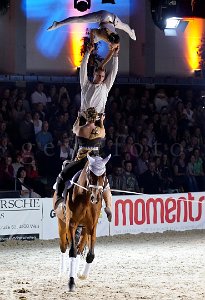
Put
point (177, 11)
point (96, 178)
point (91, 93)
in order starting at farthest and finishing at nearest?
point (177, 11)
point (91, 93)
point (96, 178)

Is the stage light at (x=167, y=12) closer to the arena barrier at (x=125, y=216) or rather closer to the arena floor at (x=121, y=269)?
the arena barrier at (x=125, y=216)

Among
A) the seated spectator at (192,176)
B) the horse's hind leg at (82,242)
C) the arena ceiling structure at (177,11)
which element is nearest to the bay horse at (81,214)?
the horse's hind leg at (82,242)

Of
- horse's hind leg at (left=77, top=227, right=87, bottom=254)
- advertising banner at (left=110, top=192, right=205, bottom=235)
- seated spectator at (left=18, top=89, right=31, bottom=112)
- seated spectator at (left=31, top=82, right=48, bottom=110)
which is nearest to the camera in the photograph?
horse's hind leg at (left=77, top=227, right=87, bottom=254)

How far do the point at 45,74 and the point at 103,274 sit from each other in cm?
1057

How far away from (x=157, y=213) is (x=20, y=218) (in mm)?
3129

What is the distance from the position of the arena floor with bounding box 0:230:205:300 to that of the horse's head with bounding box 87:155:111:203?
57.2 inches

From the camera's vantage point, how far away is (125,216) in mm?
17125

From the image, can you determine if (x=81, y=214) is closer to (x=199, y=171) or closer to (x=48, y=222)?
(x=48, y=222)

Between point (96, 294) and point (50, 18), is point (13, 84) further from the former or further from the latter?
point (96, 294)

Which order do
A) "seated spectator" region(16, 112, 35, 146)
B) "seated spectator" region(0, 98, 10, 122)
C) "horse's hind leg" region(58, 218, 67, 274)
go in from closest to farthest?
1. "horse's hind leg" region(58, 218, 67, 274)
2. "seated spectator" region(16, 112, 35, 146)
3. "seated spectator" region(0, 98, 10, 122)

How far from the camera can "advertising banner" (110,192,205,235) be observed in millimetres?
17094

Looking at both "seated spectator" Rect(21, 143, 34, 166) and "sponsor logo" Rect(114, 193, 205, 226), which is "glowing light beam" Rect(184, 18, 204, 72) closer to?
"sponsor logo" Rect(114, 193, 205, 226)

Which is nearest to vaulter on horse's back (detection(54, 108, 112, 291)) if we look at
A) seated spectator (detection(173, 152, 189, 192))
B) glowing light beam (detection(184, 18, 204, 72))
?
seated spectator (detection(173, 152, 189, 192))

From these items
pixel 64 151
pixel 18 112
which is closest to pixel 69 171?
pixel 64 151
